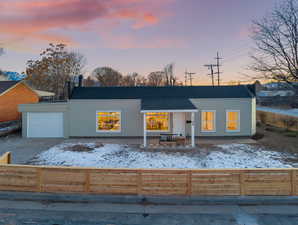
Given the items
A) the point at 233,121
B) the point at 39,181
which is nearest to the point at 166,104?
the point at 233,121

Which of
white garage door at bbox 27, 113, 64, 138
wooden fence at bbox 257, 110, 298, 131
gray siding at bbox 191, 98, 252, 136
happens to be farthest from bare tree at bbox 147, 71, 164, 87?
white garage door at bbox 27, 113, 64, 138

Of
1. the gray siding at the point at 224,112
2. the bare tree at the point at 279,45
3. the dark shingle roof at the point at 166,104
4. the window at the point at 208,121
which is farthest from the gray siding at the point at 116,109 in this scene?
the bare tree at the point at 279,45

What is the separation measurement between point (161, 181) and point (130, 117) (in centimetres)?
872

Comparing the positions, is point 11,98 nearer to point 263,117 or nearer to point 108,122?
point 108,122

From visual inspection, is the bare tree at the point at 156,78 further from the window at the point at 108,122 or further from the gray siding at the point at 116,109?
the window at the point at 108,122

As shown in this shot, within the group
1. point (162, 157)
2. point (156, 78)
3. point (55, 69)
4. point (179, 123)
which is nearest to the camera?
point (162, 157)

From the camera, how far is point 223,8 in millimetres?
15156

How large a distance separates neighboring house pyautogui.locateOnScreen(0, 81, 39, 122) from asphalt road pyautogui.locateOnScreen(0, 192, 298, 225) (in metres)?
16.4

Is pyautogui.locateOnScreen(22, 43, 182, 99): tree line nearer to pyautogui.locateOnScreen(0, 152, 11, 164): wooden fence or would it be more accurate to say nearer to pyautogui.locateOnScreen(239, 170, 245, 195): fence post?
pyautogui.locateOnScreen(0, 152, 11, 164): wooden fence

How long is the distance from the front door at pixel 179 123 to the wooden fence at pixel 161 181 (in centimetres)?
835

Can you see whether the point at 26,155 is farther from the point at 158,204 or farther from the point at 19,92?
the point at 19,92

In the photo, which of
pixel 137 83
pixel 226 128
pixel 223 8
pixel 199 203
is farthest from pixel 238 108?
pixel 137 83

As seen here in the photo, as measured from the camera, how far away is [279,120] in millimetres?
17969

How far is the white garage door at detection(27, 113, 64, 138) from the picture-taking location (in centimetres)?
1375
